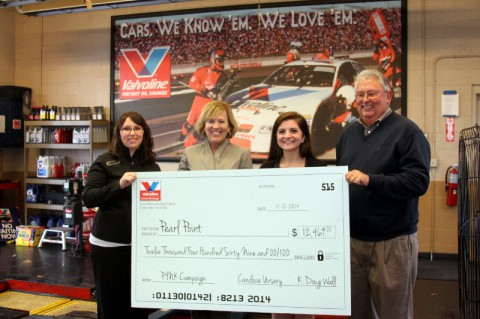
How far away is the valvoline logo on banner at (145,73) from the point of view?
709cm

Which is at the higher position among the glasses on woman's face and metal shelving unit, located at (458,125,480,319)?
the glasses on woman's face

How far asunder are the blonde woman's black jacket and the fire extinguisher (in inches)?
183

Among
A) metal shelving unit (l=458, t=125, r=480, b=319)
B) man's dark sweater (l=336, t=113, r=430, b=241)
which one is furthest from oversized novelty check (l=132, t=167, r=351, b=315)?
metal shelving unit (l=458, t=125, r=480, b=319)

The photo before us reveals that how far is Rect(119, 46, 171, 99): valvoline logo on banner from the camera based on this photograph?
7.09 meters

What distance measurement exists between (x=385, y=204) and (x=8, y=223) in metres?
6.57

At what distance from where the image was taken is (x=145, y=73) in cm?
718

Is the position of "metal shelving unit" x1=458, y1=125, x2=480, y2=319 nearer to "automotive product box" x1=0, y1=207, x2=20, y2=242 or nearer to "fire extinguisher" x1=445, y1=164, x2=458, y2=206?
"fire extinguisher" x1=445, y1=164, x2=458, y2=206

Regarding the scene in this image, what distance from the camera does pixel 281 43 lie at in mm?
6496

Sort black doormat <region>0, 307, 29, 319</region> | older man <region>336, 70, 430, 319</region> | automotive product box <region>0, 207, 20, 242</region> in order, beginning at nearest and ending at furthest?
black doormat <region>0, 307, 29, 319</region> < older man <region>336, 70, 430, 319</region> < automotive product box <region>0, 207, 20, 242</region>

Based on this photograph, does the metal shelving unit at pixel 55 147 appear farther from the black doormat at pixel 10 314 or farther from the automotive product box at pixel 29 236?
the black doormat at pixel 10 314

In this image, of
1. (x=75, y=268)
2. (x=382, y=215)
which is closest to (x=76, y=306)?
(x=75, y=268)

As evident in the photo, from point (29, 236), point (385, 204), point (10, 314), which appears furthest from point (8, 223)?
point (385, 204)

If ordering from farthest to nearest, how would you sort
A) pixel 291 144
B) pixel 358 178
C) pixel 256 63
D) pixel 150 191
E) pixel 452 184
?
pixel 256 63 → pixel 452 184 → pixel 291 144 → pixel 150 191 → pixel 358 178

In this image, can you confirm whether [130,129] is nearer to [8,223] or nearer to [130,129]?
[130,129]
